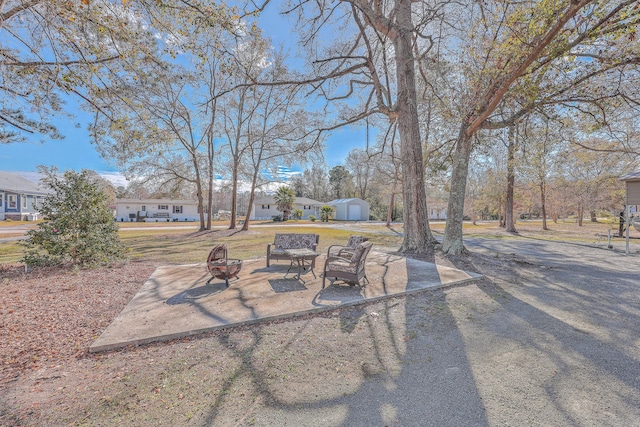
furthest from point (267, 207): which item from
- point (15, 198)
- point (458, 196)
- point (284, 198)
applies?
point (458, 196)

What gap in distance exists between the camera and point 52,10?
4.73m

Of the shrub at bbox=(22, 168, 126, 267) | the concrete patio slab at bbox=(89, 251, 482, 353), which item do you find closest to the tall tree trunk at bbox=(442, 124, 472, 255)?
the concrete patio slab at bbox=(89, 251, 482, 353)

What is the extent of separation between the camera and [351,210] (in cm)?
4225

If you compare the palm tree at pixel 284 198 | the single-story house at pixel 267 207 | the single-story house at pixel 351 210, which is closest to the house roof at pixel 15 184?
the single-story house at pixel 267 207

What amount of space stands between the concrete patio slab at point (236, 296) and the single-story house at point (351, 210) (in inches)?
1354

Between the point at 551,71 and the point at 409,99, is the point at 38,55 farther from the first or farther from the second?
the point at 551,71

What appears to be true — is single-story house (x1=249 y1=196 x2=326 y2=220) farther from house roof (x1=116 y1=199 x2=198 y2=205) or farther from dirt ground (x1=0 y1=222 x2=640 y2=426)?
dirt ground (x1=0 y1=222 x2=640 y2=426)

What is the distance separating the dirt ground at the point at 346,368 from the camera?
223 centimetres

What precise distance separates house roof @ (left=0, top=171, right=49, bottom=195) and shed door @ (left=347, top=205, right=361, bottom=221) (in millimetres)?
37047

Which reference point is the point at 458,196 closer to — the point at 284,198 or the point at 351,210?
the point at 284,198

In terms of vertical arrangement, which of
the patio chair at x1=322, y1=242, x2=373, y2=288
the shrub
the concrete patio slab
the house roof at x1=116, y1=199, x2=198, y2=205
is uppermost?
the house roof at x1=116, y1=199, x2=198, y2=205

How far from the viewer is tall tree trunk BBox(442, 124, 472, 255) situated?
9.05 metres

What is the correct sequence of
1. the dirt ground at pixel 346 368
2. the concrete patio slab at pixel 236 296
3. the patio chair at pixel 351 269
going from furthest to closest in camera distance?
the patio chair at pixel 351 269 → the concrete patio slab at pixel 236 296 → the dirt ground at pixel 346 368

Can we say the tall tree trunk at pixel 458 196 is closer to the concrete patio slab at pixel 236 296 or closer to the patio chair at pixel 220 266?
the concrete patio slab at pixel 236 296
